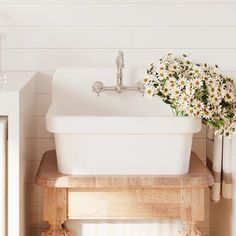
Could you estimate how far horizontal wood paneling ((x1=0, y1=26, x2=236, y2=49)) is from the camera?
2.75 metres

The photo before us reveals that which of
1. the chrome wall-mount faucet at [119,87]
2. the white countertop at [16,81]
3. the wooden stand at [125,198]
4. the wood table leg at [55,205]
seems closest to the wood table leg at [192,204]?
the wooden stand at [125,198]

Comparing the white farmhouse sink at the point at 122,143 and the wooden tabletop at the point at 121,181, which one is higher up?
the white farmhouse sink at the point at 122,143

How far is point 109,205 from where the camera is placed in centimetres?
223

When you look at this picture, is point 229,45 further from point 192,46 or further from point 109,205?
point 109,205

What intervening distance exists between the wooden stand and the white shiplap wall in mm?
541

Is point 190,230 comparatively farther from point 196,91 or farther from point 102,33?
point 102,33

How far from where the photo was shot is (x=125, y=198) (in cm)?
223

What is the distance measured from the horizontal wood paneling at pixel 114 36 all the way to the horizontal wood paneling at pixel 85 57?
2 centimetres

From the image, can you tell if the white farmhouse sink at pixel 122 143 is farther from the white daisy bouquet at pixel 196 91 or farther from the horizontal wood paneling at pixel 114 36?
the horizontal wood paneling at pixel 114 36

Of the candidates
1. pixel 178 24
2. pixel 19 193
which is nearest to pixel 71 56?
pixel 178 24

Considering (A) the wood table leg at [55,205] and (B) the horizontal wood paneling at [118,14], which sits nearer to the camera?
(A) the wood table leg at [55,205]

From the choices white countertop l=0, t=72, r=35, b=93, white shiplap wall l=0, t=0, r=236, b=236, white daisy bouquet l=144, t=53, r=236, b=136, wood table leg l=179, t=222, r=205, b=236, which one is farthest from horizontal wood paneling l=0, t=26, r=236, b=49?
wood table leg l=179, t=222, r=205, b=236

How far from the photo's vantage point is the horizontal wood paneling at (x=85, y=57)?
2.76m

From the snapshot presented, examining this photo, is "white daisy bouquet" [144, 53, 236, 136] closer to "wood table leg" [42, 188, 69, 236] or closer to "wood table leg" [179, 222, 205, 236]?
"wood table leg" [179, 222, 205, 236]
